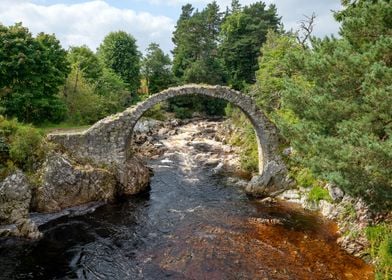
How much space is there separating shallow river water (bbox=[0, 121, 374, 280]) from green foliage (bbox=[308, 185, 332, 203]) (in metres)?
1.13

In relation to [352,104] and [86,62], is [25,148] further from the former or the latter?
[86,62]

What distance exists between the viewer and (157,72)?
176 ft

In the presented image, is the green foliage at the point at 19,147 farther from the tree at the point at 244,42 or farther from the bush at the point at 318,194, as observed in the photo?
the tree at the point at 244,42

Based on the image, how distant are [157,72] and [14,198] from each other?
39.6 m

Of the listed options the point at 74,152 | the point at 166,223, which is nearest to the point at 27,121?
the point at 74,152

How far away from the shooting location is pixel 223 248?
47.4 feet

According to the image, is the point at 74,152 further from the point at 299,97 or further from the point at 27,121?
the point at 299,97

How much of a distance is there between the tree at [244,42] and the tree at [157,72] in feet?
31.8

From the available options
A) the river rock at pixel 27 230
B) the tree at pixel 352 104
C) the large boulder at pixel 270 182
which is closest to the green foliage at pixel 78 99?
the river rock at pixel 27 230

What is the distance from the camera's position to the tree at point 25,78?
78.4 feet

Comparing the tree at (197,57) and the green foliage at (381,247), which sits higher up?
the tree at (197,57)

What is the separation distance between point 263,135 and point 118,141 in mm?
8585

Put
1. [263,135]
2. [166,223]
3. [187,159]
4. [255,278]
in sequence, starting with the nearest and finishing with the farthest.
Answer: [255,278], [166,223], [263,135], [187,159]

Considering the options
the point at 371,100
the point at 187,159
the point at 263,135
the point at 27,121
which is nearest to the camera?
the point at 371,100
